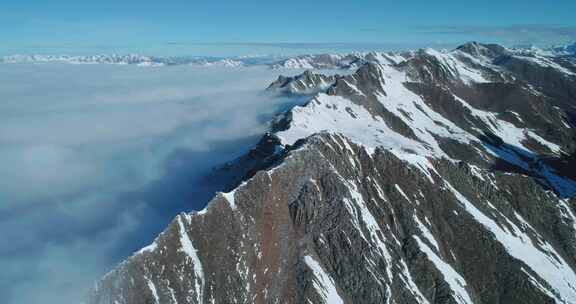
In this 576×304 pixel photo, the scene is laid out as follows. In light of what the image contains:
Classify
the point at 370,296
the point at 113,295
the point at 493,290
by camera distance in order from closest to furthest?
1. the point at 113,295
2. the point at 370,296
3. the point at 493,290

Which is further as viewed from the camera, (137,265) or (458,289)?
(458,289)

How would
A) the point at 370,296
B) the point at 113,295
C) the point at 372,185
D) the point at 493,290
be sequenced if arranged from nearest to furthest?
the point at 113,295, the point at 370,296, the point at 493,290, the point at 372,185

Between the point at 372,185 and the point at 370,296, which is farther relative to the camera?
the point at 372,185

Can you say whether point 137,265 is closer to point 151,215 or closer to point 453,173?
point 151,215

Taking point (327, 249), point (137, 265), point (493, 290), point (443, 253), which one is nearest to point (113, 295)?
point (137, 265)

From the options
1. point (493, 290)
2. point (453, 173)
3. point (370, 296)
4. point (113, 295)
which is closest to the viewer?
point (113, 295)

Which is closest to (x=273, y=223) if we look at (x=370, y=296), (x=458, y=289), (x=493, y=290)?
(x=370, y=296)

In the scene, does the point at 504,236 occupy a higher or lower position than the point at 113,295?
lower

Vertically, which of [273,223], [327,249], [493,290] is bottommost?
[493,290]

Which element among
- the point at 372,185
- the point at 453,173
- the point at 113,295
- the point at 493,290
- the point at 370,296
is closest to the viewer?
the point at 113,295

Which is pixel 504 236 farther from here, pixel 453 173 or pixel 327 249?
pixel 327 249
